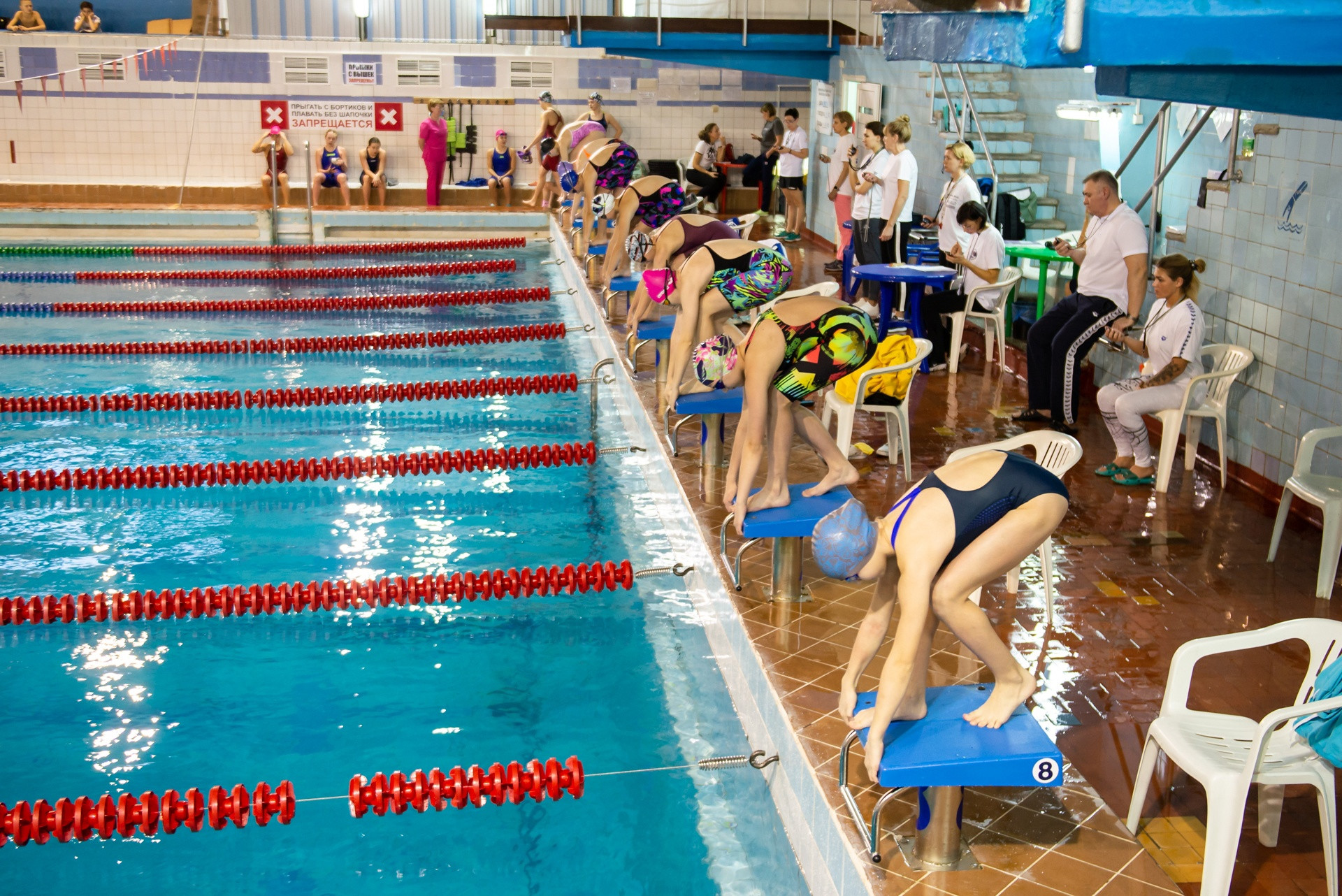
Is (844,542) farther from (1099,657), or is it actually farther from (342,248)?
(342,248)

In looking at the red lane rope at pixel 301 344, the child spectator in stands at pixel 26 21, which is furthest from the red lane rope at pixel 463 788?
the child spectator in stands at pixel 26 21

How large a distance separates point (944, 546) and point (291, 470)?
4.74 m

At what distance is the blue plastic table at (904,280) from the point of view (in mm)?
7988

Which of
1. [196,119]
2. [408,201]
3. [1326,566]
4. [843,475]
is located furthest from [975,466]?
[196,119]

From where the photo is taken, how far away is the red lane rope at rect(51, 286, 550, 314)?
1094 centimetres

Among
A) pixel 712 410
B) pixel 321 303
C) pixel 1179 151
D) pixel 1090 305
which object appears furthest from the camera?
pixel 321 303

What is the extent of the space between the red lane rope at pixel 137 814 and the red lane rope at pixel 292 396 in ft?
15.7

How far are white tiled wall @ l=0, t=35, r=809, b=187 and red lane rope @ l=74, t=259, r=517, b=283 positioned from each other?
475 cm

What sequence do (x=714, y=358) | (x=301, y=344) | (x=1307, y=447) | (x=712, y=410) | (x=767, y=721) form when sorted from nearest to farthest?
1. (x=767, y=721)
2. (x=1307, y=447)
3. (x=714, y=358)
4. (x=712, y=410)
5. (x=301, y=344)

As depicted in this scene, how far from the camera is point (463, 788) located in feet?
11.7

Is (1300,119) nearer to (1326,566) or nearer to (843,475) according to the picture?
(1326,566)

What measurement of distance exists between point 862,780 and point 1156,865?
0.74m

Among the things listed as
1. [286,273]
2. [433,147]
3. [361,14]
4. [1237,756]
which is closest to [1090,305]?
[1237,756]

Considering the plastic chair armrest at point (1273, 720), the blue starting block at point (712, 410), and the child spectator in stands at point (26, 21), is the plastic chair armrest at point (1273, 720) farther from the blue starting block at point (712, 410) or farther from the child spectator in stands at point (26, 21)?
the child spectator in stands at point (26, 21)
